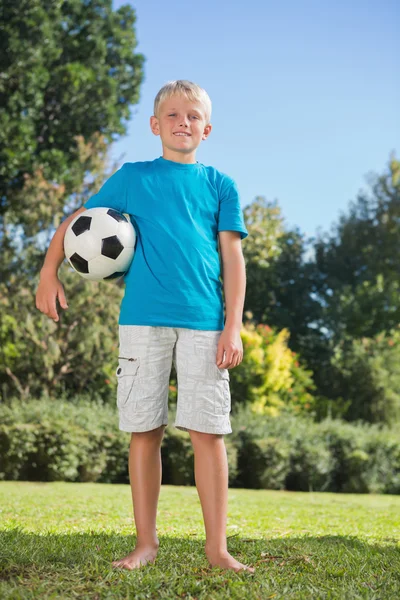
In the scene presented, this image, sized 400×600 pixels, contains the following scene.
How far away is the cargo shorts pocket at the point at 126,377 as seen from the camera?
304 cm

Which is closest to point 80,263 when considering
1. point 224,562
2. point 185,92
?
point 185,92

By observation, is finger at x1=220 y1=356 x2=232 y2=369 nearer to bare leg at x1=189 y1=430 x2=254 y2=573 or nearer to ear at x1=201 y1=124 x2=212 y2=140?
bare leg at x1=189 y1=430 x2=254 y2=573

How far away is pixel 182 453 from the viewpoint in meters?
11.0

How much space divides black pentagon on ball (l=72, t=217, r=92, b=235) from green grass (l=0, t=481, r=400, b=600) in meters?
1.54

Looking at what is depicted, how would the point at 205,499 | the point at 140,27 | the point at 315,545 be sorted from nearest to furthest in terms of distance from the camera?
1. the point at 205,499
2. the point at 315,545
3. the point at 140,27

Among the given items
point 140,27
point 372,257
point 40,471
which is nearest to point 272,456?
point 40,471

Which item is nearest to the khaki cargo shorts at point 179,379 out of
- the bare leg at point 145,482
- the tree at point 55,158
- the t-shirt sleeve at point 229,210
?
the bare leg at point 145,482

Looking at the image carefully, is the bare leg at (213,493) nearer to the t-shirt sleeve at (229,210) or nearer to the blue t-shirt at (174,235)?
the blue t-shirt at (174,235)

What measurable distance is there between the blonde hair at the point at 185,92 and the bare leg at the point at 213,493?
159cm

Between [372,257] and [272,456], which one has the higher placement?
[372,257]

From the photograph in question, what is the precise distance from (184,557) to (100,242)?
162 centimetres

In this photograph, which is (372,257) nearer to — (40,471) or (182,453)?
(182,453)

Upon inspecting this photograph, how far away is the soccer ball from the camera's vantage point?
10.4 ft

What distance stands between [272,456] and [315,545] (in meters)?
7.76
